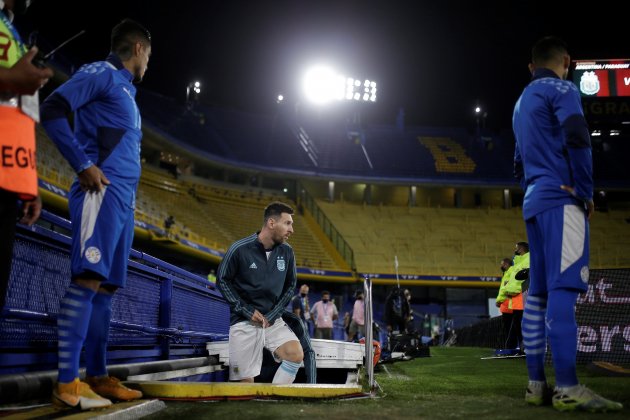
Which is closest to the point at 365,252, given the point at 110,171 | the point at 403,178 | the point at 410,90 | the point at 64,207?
the point at 403,178

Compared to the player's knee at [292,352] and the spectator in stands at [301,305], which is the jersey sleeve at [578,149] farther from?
the spectator in stands at [301,305]

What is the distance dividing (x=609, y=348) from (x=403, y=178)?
26.6 m

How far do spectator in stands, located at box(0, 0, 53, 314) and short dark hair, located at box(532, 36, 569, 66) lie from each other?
8.83ft

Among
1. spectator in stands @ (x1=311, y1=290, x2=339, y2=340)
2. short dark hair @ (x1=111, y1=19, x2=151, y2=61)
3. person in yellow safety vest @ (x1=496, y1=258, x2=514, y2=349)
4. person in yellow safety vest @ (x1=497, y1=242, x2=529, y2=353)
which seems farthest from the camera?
spectator in stands @ (x1=311, y1=290, x2=339, y2=340)

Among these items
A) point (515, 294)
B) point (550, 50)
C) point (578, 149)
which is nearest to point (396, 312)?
point (515, 294)

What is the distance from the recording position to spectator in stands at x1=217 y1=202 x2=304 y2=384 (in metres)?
4.16

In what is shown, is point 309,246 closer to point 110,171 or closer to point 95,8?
point 95,8

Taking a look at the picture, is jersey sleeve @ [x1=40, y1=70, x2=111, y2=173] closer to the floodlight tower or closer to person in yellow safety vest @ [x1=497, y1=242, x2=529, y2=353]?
person in yellow safety vest @ [x1=497, y1=242, x2=529, y2=353]

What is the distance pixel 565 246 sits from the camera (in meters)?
2.72

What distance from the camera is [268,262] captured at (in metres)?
4.39

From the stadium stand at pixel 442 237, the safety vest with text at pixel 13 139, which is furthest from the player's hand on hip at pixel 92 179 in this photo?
the stadium stand at pixel 442 237

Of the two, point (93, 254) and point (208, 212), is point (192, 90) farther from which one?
point (93, 254)

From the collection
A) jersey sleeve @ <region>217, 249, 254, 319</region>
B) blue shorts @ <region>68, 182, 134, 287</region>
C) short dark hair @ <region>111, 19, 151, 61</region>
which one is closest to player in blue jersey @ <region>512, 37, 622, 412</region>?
jersey sleeve @ <region>217, 249, 254, 319</region>

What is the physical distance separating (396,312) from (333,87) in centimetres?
2405
